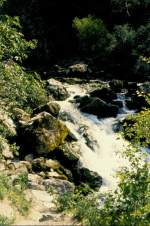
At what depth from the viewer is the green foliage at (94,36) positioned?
4963 centimetres

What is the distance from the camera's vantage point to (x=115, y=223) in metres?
16.0

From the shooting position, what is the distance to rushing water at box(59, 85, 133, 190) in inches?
1169

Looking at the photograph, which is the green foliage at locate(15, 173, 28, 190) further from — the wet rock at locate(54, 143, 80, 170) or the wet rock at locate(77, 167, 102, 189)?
the wet rock at locate(54, 143, 80, 170)

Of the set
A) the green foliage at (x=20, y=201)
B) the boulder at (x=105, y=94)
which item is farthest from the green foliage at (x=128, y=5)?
the green foliage at (x=20, y=201)

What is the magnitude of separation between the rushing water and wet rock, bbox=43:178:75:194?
2.68 m

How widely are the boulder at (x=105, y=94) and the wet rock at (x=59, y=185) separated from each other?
43.9 feet

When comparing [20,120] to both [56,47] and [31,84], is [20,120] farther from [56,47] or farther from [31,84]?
[56,47]

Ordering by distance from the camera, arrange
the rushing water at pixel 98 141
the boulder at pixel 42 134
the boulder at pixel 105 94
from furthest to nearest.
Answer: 1. the boulder at pixel 105 94
2. the rushing water at pixel 98 141
3. the boulder at pixel 42 134

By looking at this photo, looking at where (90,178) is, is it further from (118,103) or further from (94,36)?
(94,36)

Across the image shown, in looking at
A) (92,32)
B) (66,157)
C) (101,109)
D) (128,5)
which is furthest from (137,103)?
(128,5)

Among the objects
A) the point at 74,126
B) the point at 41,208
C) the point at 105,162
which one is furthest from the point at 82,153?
the point at 41,208

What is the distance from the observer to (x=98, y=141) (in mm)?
32500

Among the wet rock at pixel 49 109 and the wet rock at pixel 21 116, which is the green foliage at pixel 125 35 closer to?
the wet rock at pixel 49 109

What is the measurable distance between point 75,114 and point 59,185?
11142mm
